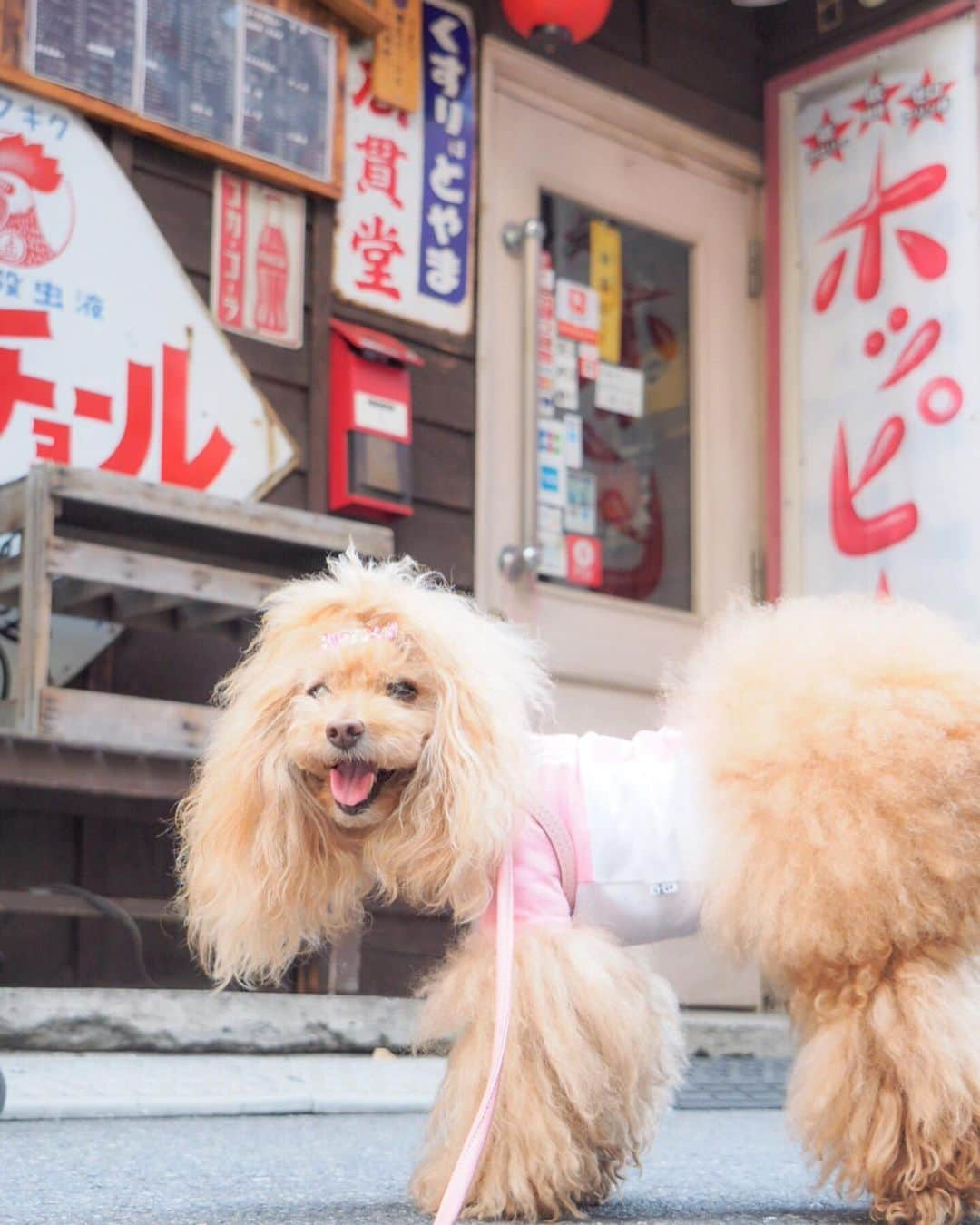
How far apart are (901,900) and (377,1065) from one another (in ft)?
7.39

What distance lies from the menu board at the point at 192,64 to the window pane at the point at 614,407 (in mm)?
1355

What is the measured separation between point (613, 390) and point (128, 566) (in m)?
2.43

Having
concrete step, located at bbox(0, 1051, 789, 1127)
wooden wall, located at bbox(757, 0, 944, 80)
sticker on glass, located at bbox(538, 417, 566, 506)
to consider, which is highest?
wooden wall, located at bbox(757, 0, 944, 80)

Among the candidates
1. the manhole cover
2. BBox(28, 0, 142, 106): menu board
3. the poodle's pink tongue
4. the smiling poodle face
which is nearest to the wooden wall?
BBox(28, 0, 142, 106): menu board

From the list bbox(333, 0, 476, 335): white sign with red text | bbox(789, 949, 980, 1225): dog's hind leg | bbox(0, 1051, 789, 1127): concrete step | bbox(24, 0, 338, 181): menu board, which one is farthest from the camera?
bbox(333, 0, 476, 335): white sign with red text

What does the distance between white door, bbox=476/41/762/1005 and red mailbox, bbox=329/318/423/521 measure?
0.43 meters

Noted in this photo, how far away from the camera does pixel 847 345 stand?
6.01 metres

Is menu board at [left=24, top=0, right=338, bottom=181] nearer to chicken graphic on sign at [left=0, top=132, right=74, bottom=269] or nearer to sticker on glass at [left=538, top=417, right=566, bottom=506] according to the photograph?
chicken graphic on sign at [left=0, top=132, right=74, bottom=269]

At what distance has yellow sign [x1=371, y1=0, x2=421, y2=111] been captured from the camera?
5402 millimetres

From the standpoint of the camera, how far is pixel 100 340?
4688 millimetres

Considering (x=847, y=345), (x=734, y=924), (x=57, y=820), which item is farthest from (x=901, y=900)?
(x=847, y=345)

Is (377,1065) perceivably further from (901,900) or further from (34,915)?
(901,900)

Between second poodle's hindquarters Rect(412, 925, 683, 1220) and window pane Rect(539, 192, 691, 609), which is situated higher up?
window pane Rect(539, 192, 691, 609)

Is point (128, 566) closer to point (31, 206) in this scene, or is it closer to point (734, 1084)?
point (31, 206)
